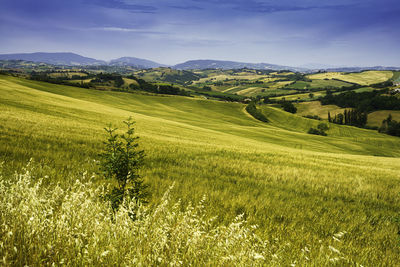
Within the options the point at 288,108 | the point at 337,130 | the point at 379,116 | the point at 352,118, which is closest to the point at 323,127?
the point at 337,130

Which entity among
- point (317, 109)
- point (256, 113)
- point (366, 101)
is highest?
point (366, 101)

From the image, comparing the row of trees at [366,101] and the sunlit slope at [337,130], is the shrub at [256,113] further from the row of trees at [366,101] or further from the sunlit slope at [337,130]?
the row of trees at [366,101]

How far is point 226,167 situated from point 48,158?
7.28 m

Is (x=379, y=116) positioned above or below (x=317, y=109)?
below

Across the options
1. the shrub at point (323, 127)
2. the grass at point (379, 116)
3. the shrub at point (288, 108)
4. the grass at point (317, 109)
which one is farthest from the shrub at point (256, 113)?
the grass at point (379, 116)

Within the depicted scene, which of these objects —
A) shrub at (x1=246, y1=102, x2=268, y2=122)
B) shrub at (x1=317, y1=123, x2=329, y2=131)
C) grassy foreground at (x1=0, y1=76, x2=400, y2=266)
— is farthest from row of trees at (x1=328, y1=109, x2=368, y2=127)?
grassy foreground at (x1=0, y1=76, x2=400, y2=266)

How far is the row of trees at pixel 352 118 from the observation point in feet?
464

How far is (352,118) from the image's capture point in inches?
5655

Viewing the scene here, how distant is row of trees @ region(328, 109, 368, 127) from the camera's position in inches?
5571

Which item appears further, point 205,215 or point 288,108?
point 288,108

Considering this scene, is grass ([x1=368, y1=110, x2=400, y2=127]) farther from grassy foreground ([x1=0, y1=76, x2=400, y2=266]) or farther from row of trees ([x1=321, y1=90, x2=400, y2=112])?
grassy foreground ([x1=0, y1=76, x2=400, y2=266])

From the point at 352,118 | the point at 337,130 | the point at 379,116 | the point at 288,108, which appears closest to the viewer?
the point at 337,130

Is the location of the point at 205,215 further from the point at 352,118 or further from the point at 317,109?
the point at 317,109

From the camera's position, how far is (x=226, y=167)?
10.3 metres
